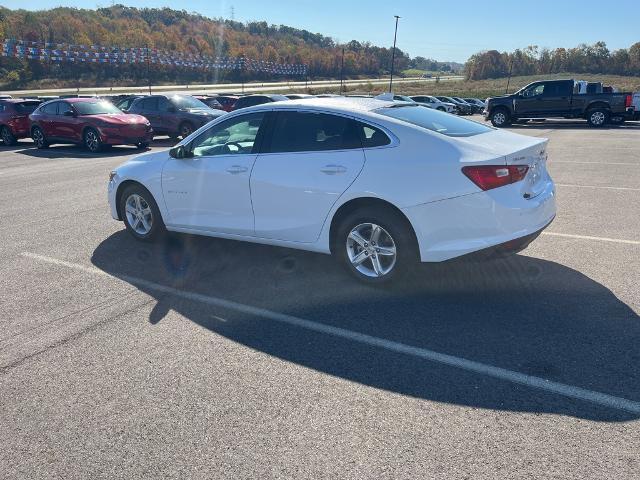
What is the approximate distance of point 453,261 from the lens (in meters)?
4.59

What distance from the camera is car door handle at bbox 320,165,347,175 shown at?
495 centimetres

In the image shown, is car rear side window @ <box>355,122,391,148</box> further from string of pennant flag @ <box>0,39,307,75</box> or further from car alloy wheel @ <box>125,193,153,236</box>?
string of pennant flag @ <box>0,39,307,75</box>

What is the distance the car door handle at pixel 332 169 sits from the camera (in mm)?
4953

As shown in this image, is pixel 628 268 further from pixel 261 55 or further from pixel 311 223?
pixel 261 55

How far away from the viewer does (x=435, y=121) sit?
17.3 ft

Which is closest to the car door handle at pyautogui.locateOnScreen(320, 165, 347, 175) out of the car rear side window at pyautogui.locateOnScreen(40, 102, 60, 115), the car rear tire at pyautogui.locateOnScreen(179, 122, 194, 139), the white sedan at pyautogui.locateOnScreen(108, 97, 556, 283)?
the white sedan at pyautogui.locateOnScreen(108, 97, 556, 283)

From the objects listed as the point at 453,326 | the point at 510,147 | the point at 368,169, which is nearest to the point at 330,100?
the point at 368,169

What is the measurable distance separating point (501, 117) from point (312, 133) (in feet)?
79.0

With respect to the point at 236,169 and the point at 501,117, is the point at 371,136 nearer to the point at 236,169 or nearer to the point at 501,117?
the point at 236,169

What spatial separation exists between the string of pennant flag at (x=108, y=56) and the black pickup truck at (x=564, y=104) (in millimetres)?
42793

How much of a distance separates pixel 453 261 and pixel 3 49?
63376 mm

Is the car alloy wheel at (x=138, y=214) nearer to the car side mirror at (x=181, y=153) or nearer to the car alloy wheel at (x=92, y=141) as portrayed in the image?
the car side mirror at (x=181, y=153)

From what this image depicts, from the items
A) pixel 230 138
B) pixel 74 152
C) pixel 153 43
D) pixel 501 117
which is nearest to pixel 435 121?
pixel 230 138

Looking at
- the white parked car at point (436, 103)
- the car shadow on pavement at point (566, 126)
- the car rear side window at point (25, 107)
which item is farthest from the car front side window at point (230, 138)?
the white parked car at point (436, 103)
